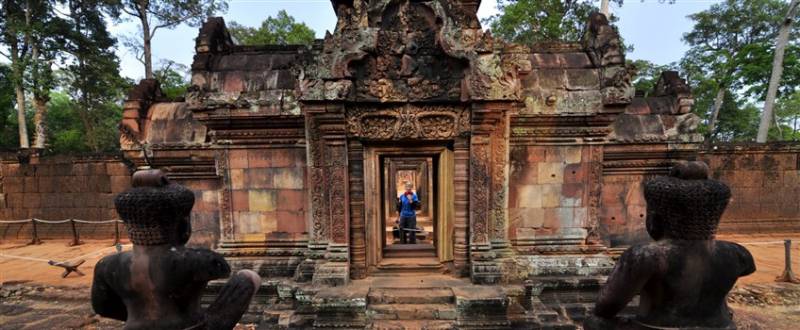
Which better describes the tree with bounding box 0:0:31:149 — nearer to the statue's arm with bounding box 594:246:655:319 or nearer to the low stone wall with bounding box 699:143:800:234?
the statue's arm with bounding box 594:246:655:319

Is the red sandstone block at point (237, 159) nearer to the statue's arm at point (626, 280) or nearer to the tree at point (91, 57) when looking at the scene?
the statue's arm at point (626, 280)

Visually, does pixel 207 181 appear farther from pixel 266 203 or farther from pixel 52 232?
pixel 52 232

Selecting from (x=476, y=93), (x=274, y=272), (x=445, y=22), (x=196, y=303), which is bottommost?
(x=274, y=272)

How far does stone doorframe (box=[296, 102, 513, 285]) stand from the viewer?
4797mm

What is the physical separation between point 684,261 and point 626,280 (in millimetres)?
348

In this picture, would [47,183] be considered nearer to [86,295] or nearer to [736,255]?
[86,295]

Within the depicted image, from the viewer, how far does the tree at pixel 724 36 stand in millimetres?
18594

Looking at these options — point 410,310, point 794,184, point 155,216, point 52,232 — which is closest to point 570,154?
point 410,310

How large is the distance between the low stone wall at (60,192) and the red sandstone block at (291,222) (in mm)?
10813

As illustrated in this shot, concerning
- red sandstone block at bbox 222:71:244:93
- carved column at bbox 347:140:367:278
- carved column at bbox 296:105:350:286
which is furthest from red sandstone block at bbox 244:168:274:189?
carved column at bbox 347:140:367:278

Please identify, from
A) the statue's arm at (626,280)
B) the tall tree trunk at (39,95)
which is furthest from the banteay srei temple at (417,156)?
the tall tree trunk at (39,95)

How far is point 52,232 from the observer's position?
12.9 m

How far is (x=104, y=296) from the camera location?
226 centimetres

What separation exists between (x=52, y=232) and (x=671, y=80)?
19351 mm
